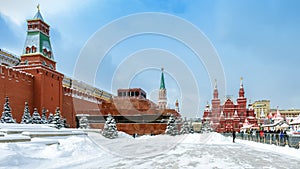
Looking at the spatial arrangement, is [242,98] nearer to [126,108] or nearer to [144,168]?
[126,108]

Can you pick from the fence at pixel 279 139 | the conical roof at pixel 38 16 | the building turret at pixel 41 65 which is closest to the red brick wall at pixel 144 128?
the building turret at pixel 41 65

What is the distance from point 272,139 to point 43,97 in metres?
29.3

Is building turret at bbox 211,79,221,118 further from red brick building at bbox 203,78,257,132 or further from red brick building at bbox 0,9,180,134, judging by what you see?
red brick building at bbox 0,9,180,134

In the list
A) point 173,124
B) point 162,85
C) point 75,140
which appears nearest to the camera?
point 75,140

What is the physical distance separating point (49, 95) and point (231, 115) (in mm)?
43298

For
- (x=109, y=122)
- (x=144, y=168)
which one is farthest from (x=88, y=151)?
(x=109, y=122)

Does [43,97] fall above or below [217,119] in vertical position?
above

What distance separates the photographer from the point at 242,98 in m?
65.2

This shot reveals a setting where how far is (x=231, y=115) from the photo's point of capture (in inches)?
2530

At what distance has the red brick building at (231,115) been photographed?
6181 cm

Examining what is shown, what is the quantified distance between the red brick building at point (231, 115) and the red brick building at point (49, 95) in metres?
18.9

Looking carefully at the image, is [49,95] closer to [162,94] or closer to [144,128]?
[144,128]

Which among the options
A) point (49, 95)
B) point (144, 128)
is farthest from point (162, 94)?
point (49, 95)

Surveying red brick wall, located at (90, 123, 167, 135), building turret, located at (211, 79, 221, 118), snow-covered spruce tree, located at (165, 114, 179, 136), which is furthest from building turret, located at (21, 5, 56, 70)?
building turret, located at (211, 79, 221, 118)
